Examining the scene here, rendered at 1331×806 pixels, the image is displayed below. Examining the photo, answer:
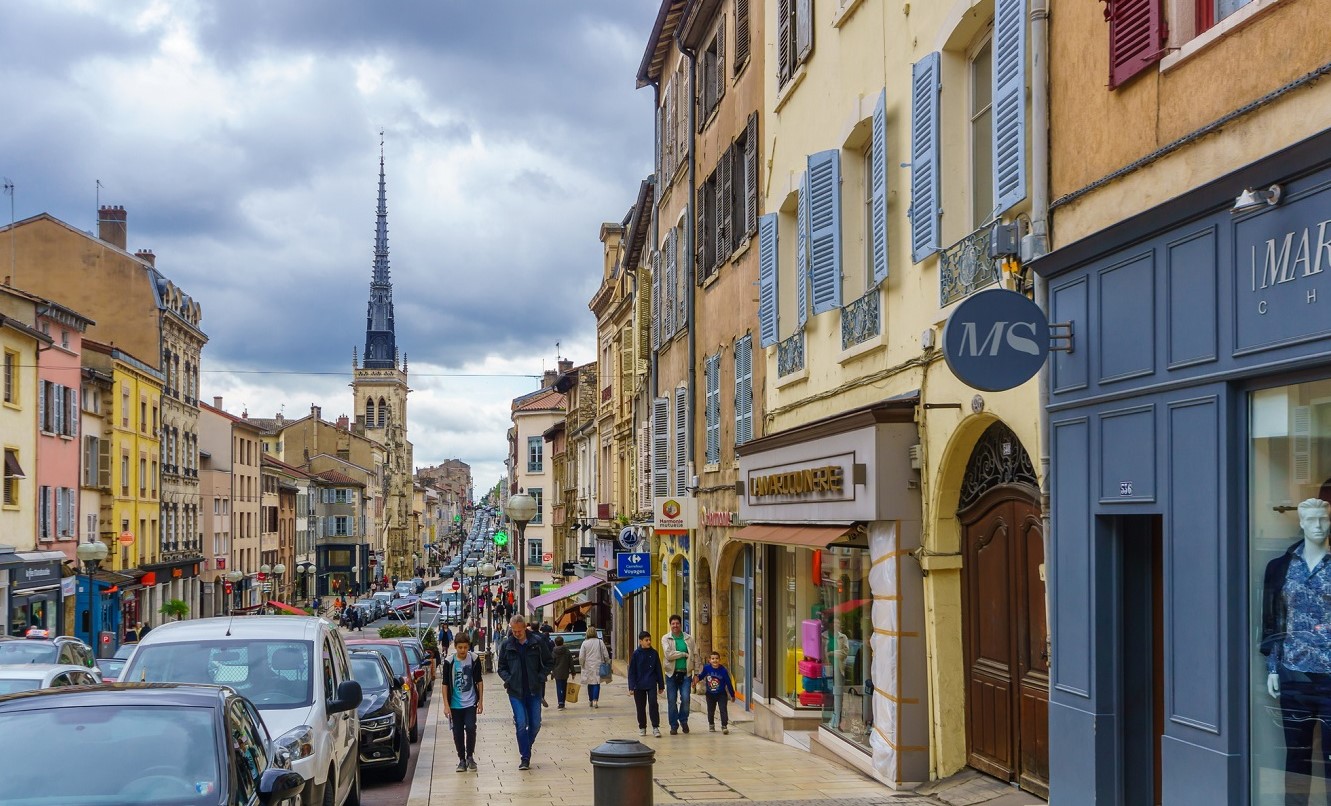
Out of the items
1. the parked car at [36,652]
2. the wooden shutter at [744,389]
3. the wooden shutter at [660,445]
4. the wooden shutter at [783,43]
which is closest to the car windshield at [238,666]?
the parked car at [36,652]

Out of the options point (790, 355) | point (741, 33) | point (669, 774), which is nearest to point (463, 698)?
point (669, 774)

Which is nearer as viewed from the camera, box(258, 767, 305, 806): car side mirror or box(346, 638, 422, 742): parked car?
box(258, 767, 305, 806): car side mirror

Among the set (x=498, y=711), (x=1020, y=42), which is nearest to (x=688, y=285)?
(x=498, y=711)

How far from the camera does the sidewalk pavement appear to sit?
520 inches

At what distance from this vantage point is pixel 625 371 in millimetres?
42219

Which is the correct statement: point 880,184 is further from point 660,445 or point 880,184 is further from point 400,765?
point 660,445

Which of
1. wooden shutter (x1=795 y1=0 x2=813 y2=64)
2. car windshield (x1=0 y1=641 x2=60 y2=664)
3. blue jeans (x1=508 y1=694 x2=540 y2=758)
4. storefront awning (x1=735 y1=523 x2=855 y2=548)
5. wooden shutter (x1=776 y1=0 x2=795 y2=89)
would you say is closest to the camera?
storefront awning (x1=735 y1=523 x2=855 y2=548)

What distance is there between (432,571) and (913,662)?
17912 cm

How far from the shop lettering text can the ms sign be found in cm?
500

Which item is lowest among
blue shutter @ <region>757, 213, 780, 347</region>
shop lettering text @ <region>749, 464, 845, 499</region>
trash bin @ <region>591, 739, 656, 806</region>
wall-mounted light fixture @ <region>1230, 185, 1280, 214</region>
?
trash bin @ <region>591, 739, 656, 806</region>

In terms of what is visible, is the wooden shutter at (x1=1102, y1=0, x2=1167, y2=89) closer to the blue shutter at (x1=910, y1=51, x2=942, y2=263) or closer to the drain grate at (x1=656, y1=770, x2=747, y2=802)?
the blue shutter at (x1=910, y1=51, x2=942, y2=263)

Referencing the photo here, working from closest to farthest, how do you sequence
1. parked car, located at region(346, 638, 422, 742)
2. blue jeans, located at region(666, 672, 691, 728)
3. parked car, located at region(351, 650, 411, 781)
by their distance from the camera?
parked car, located at region(351, 650, 411, 781) < blue jeans, located at region(666, 672, 691, 728) < parked car, located at region(346, 638, 422, 742)

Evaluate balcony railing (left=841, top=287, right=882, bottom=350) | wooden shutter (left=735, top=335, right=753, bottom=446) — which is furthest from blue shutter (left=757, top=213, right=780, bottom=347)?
balcony railing (left=841, top=287, right=882, bottom=350)

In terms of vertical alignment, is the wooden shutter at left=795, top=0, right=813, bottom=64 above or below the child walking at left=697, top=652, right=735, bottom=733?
above
